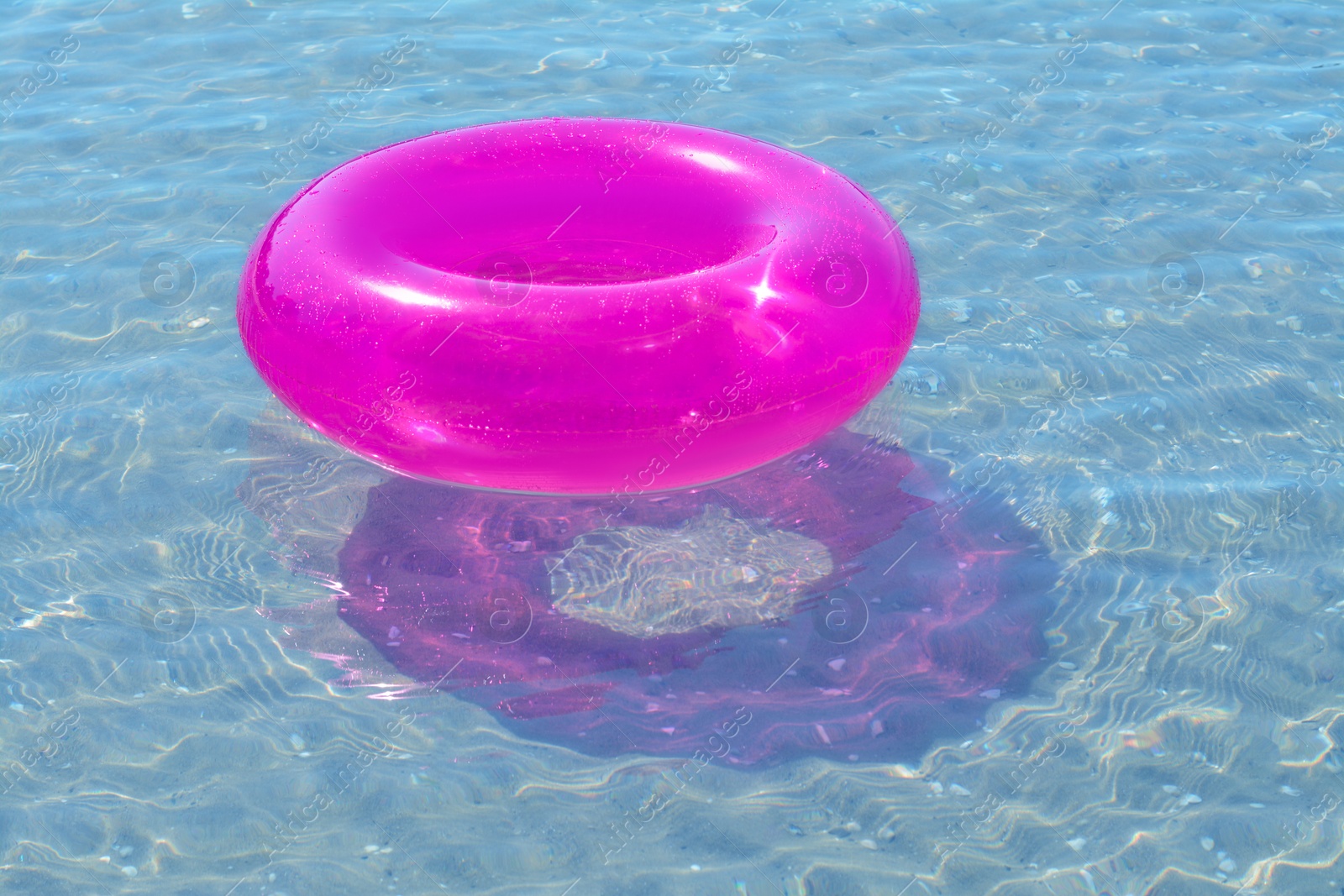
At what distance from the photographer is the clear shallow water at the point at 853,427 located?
8.89 feet

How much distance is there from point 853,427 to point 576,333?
4.28 feet

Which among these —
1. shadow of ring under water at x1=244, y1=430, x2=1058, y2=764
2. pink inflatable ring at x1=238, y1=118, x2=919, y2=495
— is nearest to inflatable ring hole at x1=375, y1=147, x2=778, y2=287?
pink inflatable ring at x1=238, y1=118, x2=919, y2=495

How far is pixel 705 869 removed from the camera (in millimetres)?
2635

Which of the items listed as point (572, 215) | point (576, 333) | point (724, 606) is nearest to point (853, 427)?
point (724, 606)

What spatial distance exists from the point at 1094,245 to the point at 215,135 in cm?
394

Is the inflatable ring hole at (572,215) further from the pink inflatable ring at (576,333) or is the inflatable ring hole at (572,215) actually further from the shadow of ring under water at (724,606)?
the shadow of ring under water at (724,606)

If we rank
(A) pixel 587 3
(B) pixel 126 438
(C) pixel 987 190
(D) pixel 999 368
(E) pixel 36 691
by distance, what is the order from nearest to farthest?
(E) pixel 36 691 → (B) pixel 126 438 → (D) pixel 999 368 → (C) pixel 987 190 → (A) pixel 587 3

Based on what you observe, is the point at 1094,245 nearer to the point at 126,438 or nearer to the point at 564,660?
the point at 564,660

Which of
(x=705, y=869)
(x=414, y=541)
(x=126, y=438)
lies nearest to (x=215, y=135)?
(x=126, y=438)

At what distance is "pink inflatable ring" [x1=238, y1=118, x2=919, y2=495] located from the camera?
304 cm

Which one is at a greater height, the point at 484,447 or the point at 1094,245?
the point at 484,447

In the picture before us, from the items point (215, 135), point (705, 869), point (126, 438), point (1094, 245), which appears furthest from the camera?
point (215, 135)

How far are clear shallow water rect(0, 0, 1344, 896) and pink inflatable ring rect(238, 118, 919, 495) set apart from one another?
0.58 m

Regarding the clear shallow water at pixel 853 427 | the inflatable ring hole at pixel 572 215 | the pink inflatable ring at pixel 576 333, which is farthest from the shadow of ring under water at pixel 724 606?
the inflatable ring hole at pixel 572 215
